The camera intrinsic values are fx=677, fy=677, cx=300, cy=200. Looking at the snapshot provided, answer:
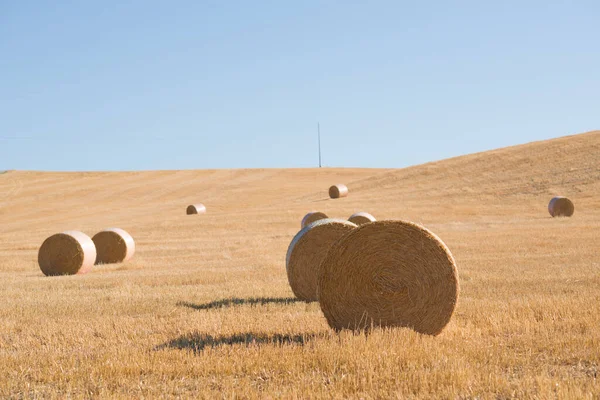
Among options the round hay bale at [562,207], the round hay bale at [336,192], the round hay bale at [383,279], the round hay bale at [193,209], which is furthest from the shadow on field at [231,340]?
the round hay bale at [336,192]

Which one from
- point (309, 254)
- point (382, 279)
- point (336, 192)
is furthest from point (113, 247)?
point (336, 192)

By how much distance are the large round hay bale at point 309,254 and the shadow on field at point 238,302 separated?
0.28m

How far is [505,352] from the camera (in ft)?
21.7

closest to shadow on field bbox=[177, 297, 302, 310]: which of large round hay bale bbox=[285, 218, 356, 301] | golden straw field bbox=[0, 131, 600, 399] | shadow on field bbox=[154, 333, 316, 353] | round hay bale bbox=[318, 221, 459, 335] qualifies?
golden straw field bbox=[0, 131, 600, 399]

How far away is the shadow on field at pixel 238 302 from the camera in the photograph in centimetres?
1049

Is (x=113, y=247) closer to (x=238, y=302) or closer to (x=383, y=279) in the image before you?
(x=238, y=302)

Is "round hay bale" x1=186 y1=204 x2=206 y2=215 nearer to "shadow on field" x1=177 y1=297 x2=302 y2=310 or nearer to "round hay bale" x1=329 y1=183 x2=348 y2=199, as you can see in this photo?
"round hay bale" x1=329 y1=183 x2=348 y2=199

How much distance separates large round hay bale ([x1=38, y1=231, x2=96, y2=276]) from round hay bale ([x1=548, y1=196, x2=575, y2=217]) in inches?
895

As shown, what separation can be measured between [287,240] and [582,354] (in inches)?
730

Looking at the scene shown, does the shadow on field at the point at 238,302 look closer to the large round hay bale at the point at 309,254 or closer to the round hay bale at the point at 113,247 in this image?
the large round hay bale at the point at 309,254

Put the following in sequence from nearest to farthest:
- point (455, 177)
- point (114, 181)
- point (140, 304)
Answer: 1. point (140, 304)
2. point (455, 177)
3. point (114, 181)

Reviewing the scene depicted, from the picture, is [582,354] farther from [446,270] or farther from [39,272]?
[39,272]

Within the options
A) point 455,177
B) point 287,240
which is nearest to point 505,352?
point 287,240

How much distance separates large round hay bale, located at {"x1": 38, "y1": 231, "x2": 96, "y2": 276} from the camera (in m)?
17.5
